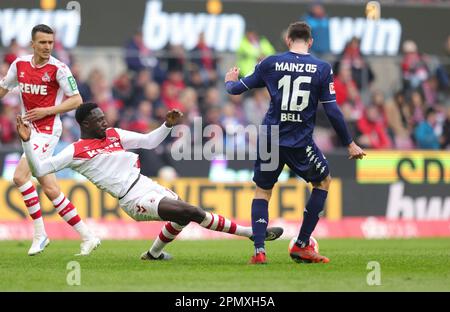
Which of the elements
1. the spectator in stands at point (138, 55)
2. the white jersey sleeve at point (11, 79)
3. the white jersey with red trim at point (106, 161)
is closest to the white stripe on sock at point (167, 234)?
the white jersey with red trim at point (106, 161)

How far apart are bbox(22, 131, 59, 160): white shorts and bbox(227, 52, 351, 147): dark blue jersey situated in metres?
2.75

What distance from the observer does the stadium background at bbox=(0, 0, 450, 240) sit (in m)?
20.2

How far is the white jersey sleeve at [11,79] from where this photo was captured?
13.3 metres

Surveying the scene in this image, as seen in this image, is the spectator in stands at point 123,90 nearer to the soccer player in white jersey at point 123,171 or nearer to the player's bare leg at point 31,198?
the player's bare leg at point 31,198

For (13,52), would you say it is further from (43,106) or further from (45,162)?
(45,162)

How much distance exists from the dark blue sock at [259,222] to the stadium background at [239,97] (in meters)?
7.86

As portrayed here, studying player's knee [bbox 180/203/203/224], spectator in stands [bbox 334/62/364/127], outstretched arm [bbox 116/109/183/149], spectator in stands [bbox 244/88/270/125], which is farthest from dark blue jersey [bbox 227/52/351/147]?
spectator in stands [bbox 334/62/364/127]

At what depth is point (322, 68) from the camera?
38.2 feet

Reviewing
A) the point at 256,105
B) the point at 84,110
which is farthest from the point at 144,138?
the point at 256,105

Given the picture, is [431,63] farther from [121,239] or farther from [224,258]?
[224,258]

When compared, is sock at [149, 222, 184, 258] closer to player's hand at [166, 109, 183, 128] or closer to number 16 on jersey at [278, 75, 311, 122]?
player's hand at [166, 109, 183, 128]

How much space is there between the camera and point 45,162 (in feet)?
37.6

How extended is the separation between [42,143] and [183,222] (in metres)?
2.48
